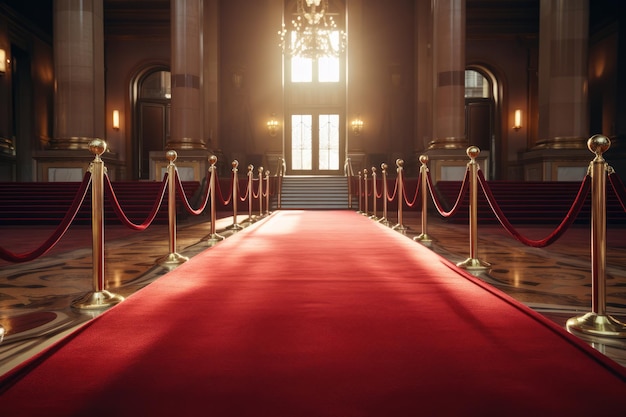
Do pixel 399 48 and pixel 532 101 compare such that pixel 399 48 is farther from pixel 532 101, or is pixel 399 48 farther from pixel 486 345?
pixel 486 345

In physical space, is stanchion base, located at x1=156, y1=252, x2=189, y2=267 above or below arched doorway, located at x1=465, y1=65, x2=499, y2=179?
below

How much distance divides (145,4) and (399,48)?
9865mm

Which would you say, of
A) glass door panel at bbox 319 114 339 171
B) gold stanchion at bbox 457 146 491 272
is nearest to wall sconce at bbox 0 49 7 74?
glass door panel at bbox 319 114 339 171

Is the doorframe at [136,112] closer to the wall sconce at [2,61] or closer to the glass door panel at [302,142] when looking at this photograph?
the wall sconce at [2,61]

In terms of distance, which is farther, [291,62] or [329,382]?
[291,62]

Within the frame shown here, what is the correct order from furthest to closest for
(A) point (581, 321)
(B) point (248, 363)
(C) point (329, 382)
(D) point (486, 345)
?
(A) point (581, 321) < (D) point (486, 345) < (B) point (248, 363) < (C) point (329, 382)

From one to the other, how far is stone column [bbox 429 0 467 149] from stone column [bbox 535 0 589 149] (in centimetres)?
225

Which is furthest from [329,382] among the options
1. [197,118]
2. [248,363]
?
[197,118]

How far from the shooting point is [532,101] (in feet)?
65.8

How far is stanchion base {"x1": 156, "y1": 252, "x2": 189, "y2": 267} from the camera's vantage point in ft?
15.9

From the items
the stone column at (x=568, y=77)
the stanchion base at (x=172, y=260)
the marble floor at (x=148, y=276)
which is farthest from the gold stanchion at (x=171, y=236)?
the stone column at (x=568, y=77)

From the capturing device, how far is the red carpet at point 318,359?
1.75 meters

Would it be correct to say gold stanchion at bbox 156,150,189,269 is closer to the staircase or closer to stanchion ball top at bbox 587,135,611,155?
stanchion ball top at bbox 587,135,611,155

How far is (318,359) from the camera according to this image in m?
2.17
